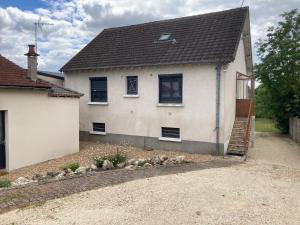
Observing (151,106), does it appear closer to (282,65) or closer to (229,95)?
(229,95)

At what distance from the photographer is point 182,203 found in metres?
7.45

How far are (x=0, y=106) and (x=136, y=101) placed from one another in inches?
275

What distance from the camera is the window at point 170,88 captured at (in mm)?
15977

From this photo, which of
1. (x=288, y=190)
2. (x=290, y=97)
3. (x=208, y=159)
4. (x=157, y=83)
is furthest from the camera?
(x=290, y=97)

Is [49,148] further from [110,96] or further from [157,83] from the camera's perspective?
[157,83]

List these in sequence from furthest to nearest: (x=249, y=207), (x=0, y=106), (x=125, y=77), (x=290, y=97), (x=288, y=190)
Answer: (x=290, y=97)
(x=125, y=77)
(x=0, y=106)
(x=288, y=190)
(x=249, y=207)

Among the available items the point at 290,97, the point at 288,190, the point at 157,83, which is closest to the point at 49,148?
the point at 157,83

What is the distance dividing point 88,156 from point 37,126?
9.17ft

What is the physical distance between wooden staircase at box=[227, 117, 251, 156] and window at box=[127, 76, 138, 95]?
566cm

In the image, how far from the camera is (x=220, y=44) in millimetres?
15164

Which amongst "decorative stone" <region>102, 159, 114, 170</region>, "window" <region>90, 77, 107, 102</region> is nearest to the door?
"decorative stone" <region>102, 159, 114, 170</region>

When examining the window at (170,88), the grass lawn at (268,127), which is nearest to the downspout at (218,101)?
the window at (170,88)

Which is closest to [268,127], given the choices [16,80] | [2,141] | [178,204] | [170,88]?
[170,88]

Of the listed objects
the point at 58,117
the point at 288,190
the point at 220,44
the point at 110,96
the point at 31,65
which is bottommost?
the point at 288,190
